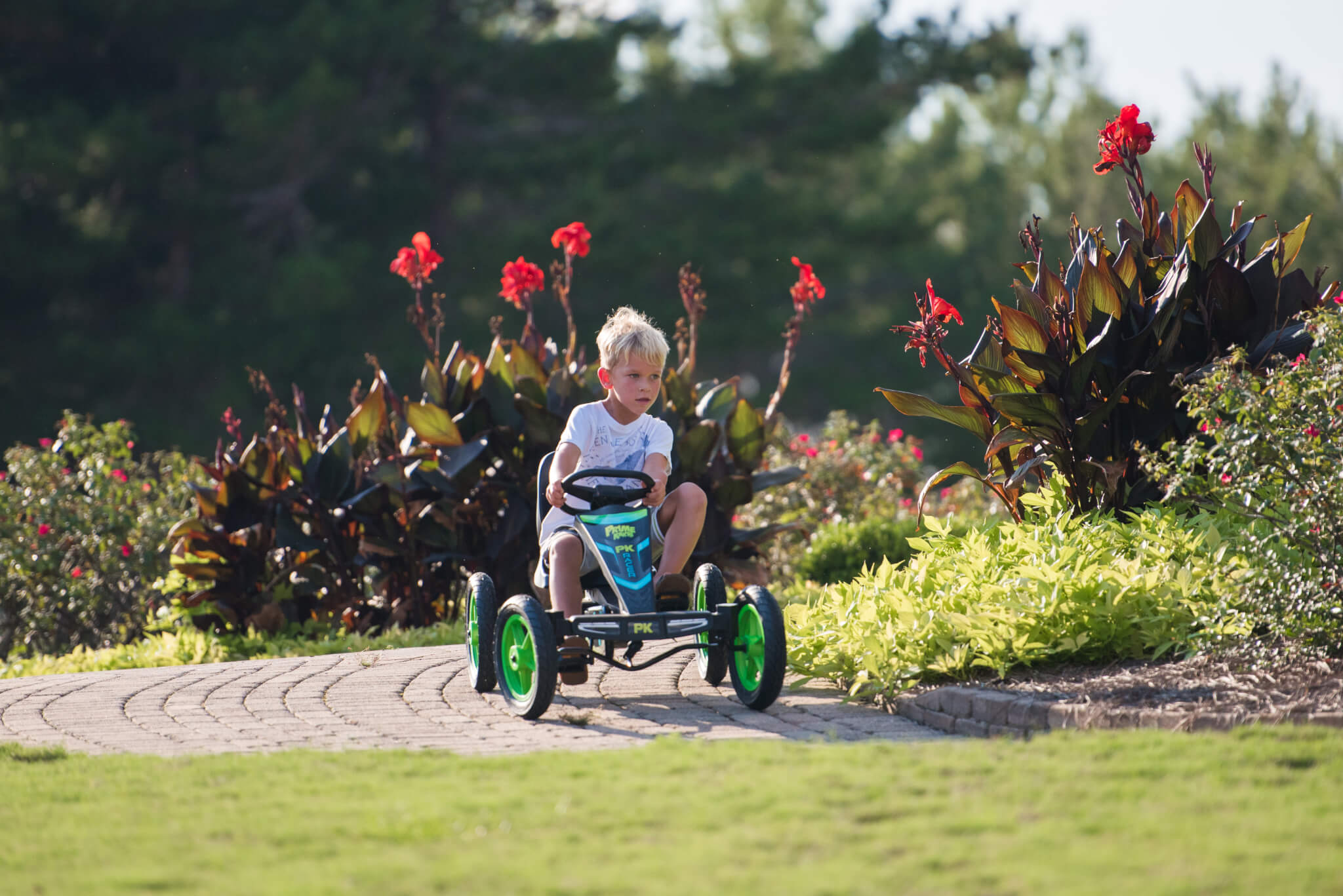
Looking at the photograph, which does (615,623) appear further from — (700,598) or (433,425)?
(433,425)

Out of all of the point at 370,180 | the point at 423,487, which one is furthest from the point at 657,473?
the point at 370,180

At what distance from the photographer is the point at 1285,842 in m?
2.85

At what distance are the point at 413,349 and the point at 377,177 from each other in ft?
10.5

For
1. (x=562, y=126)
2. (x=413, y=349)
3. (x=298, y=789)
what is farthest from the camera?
(x=562, y=126)

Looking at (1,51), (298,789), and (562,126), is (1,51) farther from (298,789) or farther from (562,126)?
(298,789)

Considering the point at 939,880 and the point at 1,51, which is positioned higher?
the point at 1,51

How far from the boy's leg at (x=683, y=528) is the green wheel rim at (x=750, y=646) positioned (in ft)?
1.38

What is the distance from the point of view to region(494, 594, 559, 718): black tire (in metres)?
4.61

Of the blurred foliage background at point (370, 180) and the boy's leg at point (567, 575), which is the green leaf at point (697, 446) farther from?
the blurred foliage background at point (370, 180)

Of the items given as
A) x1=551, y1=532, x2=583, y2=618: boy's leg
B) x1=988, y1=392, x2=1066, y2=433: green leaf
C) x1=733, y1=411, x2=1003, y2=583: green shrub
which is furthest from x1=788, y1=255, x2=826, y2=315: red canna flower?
x1=551, y1=532, x2=583, y2=618: boy's leg

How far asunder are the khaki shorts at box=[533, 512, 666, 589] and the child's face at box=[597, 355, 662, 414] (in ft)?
1.51

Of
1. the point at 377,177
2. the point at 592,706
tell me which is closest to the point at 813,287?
the point at 592,706

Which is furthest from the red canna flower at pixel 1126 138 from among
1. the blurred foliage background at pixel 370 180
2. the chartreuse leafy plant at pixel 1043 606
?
the blurred foliage background at pixel 370 180

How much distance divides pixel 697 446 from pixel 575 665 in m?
2.97
